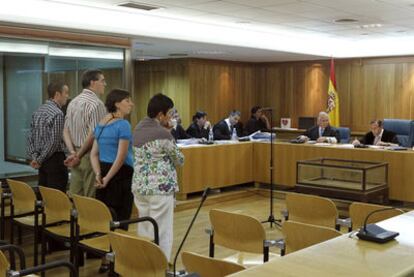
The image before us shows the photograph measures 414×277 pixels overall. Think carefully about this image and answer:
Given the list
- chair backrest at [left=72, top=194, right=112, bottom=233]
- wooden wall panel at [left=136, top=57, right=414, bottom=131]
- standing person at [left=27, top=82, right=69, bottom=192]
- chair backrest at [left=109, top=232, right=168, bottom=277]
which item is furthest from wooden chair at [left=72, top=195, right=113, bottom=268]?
wooden wall panel at [left=136, top=57, right=414, bottom=131]

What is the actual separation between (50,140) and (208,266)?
297cm

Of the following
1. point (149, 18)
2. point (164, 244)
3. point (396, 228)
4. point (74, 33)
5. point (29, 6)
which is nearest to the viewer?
point (396, 228)

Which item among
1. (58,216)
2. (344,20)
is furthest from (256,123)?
(58,216)

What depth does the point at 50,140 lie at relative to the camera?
15.7 ft

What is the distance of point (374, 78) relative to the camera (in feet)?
36.5

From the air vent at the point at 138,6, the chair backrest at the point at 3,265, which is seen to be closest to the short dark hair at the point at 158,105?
the chair backrest at the point at 3,265

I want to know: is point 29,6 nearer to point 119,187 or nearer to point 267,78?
point 119,187

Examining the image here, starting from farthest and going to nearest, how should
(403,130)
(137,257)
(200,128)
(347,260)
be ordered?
(200,128) → (403,130) → (137,257) → (347,260)

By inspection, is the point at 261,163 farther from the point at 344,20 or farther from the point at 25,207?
the point at 25,207

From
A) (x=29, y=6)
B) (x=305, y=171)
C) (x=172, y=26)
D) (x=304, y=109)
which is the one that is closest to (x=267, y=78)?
(x=304, y=109)

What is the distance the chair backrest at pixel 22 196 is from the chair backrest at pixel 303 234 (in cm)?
225

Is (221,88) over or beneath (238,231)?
over

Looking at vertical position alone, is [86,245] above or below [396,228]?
below

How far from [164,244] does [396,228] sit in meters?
1.97
